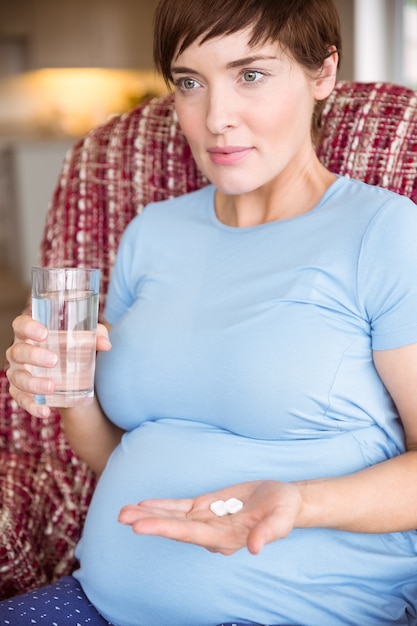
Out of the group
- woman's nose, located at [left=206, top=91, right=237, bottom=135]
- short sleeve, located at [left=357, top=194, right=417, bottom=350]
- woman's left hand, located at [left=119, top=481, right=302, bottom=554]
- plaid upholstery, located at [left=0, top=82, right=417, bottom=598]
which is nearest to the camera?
woman's left hand, located at [left=119, top=481, right=302, bottom=554]

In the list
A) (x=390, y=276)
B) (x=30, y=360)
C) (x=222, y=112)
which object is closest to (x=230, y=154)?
(x=222, y=112)

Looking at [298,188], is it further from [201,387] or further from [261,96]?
[201,387]

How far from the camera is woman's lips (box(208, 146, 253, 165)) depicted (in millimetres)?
1100

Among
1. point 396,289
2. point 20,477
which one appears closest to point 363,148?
point 396,289

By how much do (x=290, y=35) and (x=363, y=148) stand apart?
0.93 ft

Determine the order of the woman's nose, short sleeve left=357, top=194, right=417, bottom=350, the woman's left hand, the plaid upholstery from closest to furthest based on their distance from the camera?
1. the woman's left hand
2. short sleeve left=357, top=194, right=417, bottom=350
3. the woman's nose
4. the plaid upholstery

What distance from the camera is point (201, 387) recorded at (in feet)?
3.54

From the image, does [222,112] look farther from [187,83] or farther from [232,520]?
[232,520]

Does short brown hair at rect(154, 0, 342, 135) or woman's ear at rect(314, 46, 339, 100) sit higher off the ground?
short brown hair at rect(154, 0, 342, 135)

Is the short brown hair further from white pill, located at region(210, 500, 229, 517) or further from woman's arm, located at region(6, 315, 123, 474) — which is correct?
white pill, located at region(210, 500, 229, 517)

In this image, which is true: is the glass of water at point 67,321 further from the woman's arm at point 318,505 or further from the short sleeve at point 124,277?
the short sleeve at point 124,277

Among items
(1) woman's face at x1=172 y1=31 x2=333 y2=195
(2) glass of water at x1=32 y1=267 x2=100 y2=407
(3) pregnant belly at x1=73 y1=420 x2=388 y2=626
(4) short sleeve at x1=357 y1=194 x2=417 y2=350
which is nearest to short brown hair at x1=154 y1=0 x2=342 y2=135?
(1) woman's face at x1=172 y1=31 x2=333 y2=195

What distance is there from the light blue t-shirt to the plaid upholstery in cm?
18

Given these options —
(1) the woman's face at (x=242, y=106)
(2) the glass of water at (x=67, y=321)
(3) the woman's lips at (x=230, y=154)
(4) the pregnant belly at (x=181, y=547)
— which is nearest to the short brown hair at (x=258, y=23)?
(1) the woman's face at (x=242, y=106)
